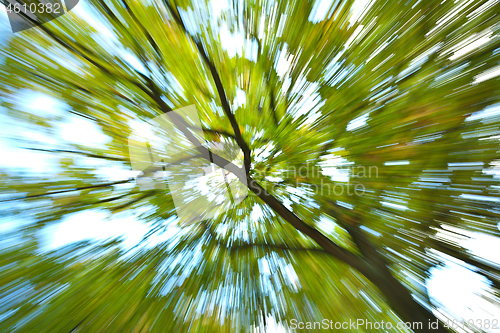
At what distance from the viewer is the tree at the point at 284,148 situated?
0.35 m

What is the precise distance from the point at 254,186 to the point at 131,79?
1.77ft

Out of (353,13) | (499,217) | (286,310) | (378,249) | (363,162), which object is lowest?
(286,310)

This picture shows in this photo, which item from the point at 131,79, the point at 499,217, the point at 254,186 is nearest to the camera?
the point at 499,217

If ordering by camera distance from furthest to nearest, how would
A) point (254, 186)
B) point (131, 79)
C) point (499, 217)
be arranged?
point (254, 186) < point (131, 79) < point (499, 217)

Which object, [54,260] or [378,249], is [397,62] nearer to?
[378,249]

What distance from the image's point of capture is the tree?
35 cm

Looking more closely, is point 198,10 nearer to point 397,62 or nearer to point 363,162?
point 397,62

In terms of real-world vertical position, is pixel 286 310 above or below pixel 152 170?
below

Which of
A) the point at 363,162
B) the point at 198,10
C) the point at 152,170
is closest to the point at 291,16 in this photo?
the point at 198,10

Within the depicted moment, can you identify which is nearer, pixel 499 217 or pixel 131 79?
pixel 499 217

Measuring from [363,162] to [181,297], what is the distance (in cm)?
68

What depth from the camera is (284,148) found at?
61 centimetres

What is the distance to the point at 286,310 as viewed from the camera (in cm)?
50

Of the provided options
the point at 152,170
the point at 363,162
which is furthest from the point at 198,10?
the point at 363,162
